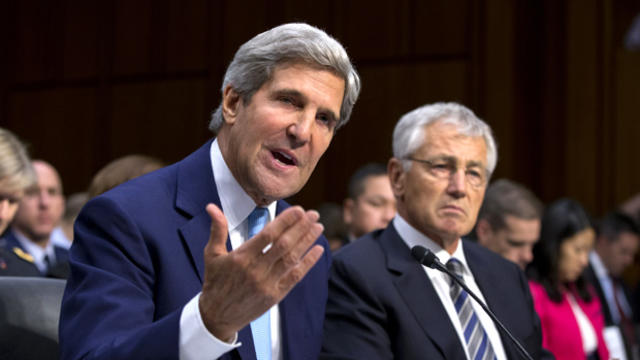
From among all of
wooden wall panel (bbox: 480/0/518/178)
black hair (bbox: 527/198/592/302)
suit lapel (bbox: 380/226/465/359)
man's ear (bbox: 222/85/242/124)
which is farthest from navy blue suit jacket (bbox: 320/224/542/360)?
wooden wall panel (bbox: 480/0/518/178)

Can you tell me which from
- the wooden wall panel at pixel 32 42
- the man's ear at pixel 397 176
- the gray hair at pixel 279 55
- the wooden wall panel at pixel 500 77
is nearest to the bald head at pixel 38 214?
the man's ear at pixel 397 176

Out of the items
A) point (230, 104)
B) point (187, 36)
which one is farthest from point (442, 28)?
point (230, 104)

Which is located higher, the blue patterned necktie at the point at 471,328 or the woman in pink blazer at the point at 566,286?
the blue patterned necktie at the point at 471,328

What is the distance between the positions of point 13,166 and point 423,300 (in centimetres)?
161

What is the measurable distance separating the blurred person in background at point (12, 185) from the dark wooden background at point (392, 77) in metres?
4.37

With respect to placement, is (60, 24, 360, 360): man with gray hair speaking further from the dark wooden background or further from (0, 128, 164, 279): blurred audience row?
the dark wooden background

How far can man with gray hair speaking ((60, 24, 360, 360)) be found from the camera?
1280mm

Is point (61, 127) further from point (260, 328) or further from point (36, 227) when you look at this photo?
point (260, 328)

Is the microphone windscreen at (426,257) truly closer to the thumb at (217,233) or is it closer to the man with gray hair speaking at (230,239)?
the man with gray hair speaking at (230,239)

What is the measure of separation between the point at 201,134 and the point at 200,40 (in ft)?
3.14

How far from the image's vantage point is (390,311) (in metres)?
2.15

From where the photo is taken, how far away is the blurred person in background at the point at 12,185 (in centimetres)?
276

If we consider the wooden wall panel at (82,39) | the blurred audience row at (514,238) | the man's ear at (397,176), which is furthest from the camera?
the wooden wall panel at (82,39)

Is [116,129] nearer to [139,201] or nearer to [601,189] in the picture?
[601,189]
